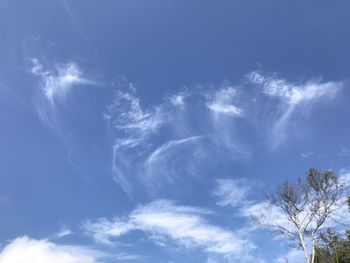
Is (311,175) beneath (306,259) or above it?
above

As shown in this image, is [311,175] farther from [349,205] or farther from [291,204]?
[349,205]

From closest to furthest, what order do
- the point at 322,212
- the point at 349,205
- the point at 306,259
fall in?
1. the point at 306,259
2. the point at 322,212
3. the point at 349,205

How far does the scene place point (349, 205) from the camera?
39.5 m

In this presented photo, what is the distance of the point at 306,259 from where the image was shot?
31.2 metres

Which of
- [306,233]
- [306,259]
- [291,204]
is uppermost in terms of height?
[291,204]

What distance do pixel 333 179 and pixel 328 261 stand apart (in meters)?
12.3

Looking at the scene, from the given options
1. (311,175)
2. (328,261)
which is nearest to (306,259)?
(311,175)

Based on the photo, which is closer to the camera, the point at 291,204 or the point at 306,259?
the point at 306,259

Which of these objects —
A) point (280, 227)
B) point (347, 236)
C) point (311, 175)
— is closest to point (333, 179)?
point (311, 175)

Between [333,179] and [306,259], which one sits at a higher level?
[333,179]

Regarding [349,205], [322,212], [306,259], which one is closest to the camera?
[306,259]

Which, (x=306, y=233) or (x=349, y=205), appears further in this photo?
(x=349, y=205)

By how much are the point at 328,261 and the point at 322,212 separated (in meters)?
10.4

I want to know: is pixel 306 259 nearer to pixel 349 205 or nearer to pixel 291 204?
pixel 291 204
